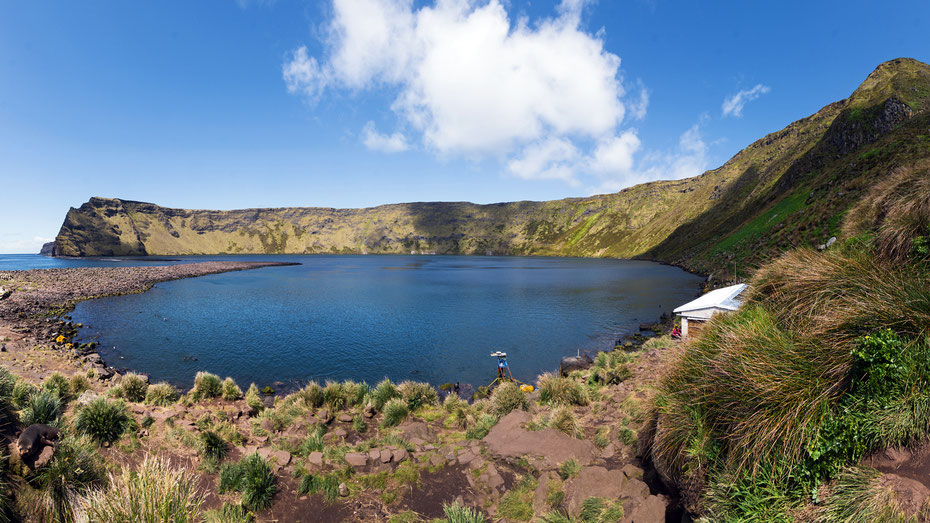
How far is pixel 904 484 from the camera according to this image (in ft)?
13.5

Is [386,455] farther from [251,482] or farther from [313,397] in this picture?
[313,397]

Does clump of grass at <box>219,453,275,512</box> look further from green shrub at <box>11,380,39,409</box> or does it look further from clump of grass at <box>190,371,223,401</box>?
clump of grass at <box>190,371,223,401</box>

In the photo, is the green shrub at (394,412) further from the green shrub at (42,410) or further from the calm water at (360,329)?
the calm water at (360,329)

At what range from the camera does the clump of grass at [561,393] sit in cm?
1502

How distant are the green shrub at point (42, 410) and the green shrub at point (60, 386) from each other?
288 cm

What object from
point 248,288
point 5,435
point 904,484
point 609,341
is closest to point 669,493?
point 904,484

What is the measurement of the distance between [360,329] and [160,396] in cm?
2620

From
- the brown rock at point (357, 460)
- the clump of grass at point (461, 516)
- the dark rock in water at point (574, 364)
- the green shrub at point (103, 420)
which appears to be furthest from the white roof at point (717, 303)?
the green shrub at point (103, 420)

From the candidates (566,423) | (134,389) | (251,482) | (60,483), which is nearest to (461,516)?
(566,423)

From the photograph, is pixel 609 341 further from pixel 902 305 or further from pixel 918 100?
pixel 918 100

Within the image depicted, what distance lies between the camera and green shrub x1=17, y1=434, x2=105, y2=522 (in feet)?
17.6

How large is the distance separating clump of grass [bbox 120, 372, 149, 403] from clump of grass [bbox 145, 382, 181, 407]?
0.74 ft

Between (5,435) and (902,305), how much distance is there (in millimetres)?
14436

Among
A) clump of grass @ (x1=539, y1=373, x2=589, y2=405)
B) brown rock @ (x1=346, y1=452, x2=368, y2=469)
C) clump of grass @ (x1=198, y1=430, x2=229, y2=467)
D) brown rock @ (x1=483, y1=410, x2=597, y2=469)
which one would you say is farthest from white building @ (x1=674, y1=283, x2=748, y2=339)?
clump of grass @ (x1=198, y1=430, x2=229, y2=467)
